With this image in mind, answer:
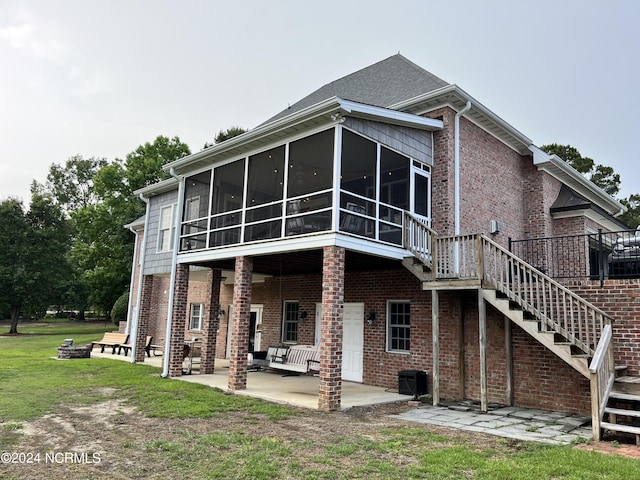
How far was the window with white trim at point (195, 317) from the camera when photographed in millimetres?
18953

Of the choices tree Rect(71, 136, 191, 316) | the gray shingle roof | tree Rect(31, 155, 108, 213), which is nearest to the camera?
the gray shingle roof

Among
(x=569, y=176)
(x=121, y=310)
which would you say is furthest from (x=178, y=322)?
(x=121, y=310)

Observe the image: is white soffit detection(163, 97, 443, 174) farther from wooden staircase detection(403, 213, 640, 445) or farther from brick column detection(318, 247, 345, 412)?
brick column detection(318, 247, 345, 412)

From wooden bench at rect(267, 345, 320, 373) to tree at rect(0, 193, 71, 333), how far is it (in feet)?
78.1

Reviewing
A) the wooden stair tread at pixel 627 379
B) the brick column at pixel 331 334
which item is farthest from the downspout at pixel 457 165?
the wooden stair tread at pixel 627 379

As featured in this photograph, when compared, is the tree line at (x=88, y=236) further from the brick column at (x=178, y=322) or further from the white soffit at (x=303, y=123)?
the white soffit at (x=303, y=123)

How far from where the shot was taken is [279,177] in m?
11.8

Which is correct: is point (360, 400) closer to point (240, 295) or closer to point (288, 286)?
point (240, 295)

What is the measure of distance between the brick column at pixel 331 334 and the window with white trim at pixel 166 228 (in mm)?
8387

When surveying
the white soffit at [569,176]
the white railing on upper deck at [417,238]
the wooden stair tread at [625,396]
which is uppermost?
the white soffit at [569,176]

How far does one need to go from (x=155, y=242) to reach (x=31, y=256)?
1974cm

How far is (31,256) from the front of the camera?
29.7 meters

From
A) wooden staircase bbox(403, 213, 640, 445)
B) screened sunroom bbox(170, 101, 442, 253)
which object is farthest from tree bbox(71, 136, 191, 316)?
wooden staircase bbox(403, 213, 640, 445)

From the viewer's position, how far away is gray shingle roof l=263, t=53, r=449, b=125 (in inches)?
473
